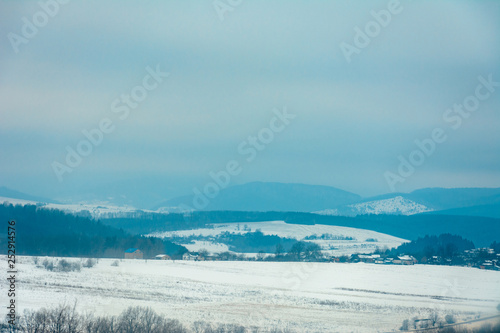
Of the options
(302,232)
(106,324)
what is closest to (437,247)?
(302,232)

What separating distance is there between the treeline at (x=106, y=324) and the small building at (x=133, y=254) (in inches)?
2218

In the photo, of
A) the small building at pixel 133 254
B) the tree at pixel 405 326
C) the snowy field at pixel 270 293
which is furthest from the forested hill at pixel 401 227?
the tree at pixel 405 326

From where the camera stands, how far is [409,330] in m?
37.1

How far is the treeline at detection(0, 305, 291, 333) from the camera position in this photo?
99.5 ft

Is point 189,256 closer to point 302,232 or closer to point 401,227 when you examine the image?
point 302,232

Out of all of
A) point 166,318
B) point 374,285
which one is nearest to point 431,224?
point 374,285

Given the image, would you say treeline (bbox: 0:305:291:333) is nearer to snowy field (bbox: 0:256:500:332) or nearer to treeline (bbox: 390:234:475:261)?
snowy field (bbox: 0:256:500:332)

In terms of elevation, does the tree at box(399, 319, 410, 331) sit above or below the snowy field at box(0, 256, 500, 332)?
below

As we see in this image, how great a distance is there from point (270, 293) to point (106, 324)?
22480mm

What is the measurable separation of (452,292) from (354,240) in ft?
355

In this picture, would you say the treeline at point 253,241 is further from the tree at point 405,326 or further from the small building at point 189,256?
the tree at point 405,326

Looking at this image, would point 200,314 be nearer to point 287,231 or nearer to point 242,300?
point 242,300

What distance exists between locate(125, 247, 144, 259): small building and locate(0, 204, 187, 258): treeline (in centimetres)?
111

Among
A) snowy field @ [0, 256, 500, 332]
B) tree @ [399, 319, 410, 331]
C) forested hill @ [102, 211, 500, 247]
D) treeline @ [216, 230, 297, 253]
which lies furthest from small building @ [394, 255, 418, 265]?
tree @ [399, 319, 410, 331]
